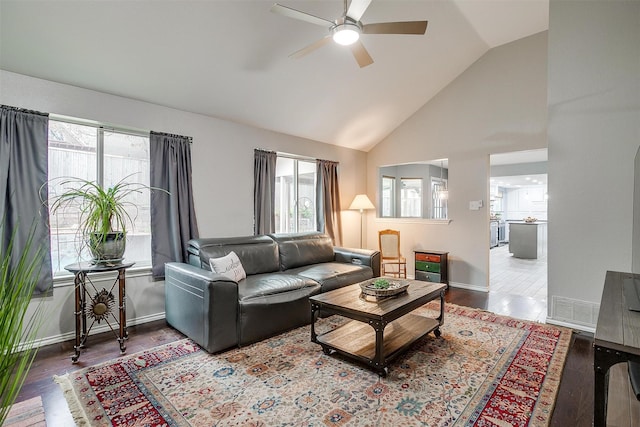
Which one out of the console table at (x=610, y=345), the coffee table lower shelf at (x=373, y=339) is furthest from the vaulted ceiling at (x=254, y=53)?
the console table at (x=610, y=345)

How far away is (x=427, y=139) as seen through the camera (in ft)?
17.7

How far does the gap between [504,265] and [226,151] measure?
6.48 meters

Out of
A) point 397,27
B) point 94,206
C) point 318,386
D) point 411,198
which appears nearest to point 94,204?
point 94,206

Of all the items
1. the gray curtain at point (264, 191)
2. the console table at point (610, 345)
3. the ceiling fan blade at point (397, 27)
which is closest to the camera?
the console table at point (610, 345)

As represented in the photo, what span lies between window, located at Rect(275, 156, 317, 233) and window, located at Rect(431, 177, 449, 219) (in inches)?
184

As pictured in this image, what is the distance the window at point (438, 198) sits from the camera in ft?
29.3

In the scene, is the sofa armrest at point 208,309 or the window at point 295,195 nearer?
the sofa armrest at point 208,309

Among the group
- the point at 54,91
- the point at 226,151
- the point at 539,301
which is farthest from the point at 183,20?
the point at 539,301

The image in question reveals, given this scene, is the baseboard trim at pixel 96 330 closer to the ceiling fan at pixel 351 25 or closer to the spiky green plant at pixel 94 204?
the spiky green plant at pixel 94 204

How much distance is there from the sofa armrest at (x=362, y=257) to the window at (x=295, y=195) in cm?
102

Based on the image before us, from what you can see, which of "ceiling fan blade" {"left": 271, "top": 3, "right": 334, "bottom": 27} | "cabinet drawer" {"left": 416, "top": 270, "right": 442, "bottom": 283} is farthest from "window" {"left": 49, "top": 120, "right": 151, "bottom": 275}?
"cabinet drawer" {"left": 416, "top": 270, "right": 442, "bottom": 283}

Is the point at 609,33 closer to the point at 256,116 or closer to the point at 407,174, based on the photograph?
the point at 256,116

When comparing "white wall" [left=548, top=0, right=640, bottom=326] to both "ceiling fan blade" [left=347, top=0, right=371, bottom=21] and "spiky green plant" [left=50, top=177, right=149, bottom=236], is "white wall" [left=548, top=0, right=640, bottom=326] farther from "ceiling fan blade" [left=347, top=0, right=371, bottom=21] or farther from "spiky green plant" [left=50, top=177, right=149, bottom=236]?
"spiky green plant" [left=50, top=177, right=149, bottom=236]

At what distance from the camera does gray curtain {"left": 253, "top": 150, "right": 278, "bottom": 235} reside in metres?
4.53
